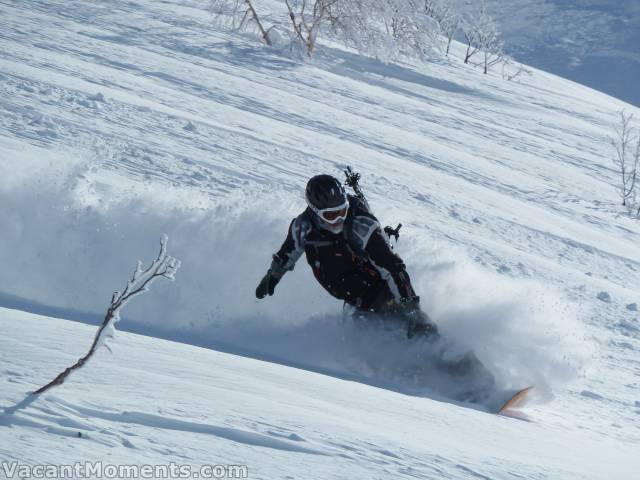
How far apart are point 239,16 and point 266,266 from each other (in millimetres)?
17354

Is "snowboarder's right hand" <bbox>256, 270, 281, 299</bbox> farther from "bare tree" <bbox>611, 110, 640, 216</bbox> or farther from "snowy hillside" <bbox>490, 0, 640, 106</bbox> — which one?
"snowy hillside" <bbox>490, 0, 640, 106</bbox>

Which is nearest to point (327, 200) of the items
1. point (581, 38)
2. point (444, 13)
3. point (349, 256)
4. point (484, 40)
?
point (349, 256)

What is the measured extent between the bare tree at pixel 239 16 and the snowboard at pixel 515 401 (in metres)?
17.2

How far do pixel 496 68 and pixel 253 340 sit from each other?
82.2ft

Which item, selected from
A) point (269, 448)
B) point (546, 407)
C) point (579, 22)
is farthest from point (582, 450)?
point (579, 22)

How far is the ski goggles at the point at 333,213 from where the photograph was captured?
19.0 feet

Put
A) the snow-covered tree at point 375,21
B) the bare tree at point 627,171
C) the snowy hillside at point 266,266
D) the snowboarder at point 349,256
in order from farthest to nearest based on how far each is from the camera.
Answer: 1. the snow-covered tree at point 375,21
2. the bare tree at point 627,171
3. the snowboarder at point 349,256
4. the snowy hillside at point 266,266

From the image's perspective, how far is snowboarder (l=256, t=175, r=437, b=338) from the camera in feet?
19.1

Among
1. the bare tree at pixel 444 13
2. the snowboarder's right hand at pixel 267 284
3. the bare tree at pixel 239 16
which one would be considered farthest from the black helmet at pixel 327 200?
the bare tree at pixel 444 13

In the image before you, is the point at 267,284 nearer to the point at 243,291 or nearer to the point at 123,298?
the point at 243,291

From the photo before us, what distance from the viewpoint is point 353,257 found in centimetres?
612

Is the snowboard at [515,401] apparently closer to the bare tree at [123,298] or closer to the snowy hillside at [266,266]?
the snowy hillside at [266,266]

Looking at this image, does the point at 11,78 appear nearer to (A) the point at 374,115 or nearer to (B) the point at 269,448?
(A) the point at 374,115

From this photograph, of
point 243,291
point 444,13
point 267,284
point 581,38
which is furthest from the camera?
point 581,38
